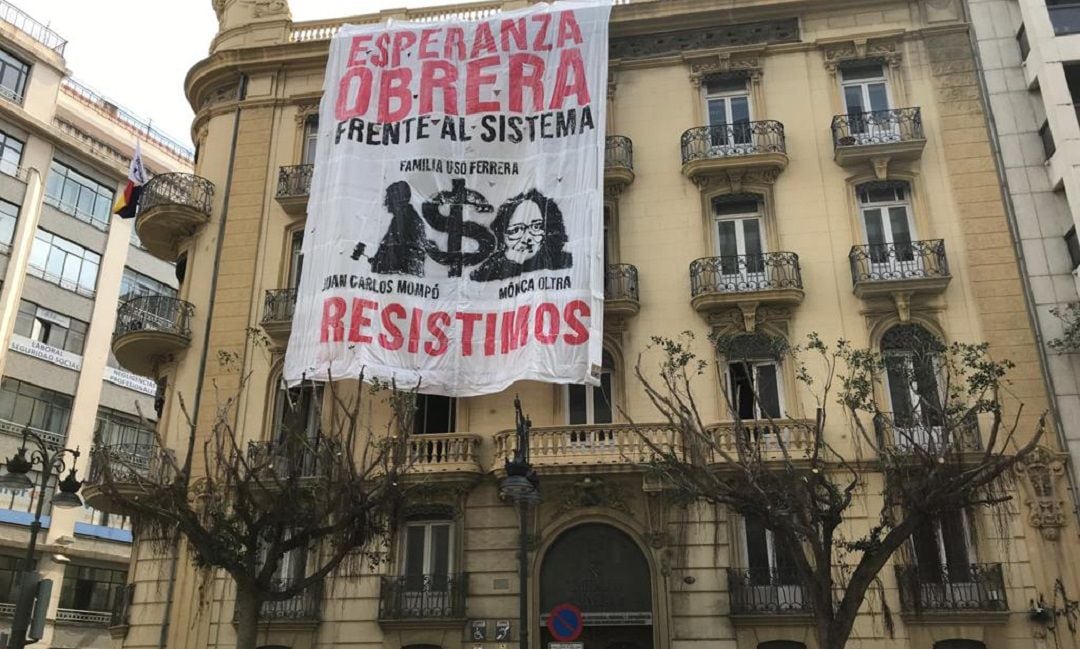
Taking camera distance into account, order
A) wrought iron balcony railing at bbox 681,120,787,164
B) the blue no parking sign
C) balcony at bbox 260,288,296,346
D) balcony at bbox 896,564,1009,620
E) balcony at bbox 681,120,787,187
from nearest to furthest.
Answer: the blue no parking sign → balcony at bbox 896,564,1009,620 → balcony at bbox 681,120,787,187 → balcony at bbox 260,288,296,346 → wrought iron balcony railing at bbox 681,120,787,164

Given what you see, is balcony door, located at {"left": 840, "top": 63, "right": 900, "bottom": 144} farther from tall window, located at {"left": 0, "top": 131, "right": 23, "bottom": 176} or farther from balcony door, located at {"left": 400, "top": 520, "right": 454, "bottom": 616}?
tall window, located at {"left": 0, "top": 131, "right": 23, "bottom": 176}

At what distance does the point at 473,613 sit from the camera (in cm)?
1862

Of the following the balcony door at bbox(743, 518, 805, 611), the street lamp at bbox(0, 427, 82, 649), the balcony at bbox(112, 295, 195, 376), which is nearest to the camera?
the street lamp at bbox(0, 427, 82, 649)

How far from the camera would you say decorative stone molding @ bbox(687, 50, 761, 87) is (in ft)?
74.5

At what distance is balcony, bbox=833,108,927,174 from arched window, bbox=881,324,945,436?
12.9 feet

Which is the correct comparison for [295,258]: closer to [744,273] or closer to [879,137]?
[744,273]

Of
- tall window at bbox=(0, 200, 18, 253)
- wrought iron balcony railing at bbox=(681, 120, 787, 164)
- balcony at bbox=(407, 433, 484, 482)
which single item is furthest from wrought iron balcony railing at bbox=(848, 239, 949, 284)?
tall window at bbox=(0, 200, 18, 253)

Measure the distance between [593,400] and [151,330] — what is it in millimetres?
10943

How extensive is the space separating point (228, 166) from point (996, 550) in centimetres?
2055

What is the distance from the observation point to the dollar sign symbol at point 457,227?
2083cm

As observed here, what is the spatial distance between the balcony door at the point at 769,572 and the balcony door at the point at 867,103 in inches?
375

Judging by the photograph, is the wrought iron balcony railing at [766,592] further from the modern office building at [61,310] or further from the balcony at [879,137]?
the modern office building at [61,310]

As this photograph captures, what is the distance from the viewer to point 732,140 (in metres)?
21.8

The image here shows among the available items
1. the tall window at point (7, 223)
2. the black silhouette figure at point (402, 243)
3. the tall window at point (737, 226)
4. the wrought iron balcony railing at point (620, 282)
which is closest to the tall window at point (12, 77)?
the tall window at point (7, 223)
